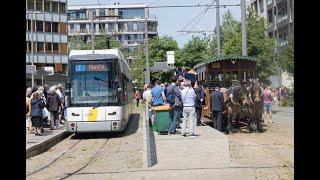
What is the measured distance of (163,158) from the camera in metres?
13.4

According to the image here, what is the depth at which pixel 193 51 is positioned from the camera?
57031 millimetres

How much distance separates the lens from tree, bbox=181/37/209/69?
185ft

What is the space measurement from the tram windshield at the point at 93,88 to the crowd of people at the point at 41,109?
3.95ft

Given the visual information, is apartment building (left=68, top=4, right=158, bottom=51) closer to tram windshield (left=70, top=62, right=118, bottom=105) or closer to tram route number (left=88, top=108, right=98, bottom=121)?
tram windshield (left=70, top=62, right=118, bottom=105)

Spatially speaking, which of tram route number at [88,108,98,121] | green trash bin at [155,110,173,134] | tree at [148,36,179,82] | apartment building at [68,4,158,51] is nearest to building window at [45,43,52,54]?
tree at [148,36,179,82]

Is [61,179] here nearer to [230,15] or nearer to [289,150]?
[289,150]

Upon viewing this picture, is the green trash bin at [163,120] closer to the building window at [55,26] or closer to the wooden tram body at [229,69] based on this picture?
the wooden tram body at [229,69]

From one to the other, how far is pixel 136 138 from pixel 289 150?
7.67m

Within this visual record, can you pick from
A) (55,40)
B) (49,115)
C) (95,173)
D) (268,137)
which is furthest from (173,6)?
(55,40)

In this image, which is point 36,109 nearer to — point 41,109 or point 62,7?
point 41,109

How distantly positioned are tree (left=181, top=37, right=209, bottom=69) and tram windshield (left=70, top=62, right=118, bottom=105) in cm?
3509

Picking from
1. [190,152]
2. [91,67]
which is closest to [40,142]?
[91,67]

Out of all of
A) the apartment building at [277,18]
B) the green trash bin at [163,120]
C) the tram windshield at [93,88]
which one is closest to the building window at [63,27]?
the apartment building at [277,18]

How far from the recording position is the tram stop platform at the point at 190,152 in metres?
12.3
